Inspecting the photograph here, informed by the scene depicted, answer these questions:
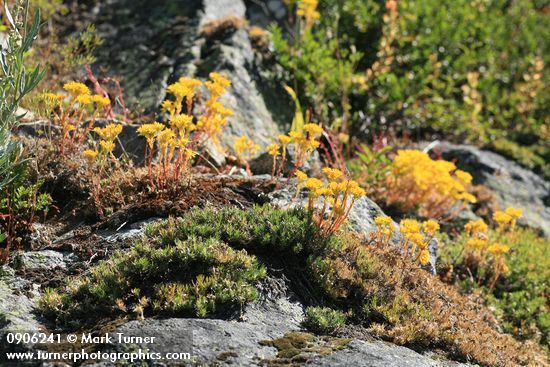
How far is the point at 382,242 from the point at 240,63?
14.7 ft

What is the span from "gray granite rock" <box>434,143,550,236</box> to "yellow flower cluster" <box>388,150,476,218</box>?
Answer: 49.5 inches

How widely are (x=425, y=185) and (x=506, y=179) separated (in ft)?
9.49

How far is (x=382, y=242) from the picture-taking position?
19.6 feet

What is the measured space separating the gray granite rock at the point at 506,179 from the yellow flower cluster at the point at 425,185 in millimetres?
1258

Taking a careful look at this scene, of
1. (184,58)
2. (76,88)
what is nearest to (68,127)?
(76,88)

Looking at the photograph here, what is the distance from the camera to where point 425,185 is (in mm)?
7605

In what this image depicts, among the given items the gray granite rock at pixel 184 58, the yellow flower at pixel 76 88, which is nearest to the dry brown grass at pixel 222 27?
the gray granite rock at pixel 184 58

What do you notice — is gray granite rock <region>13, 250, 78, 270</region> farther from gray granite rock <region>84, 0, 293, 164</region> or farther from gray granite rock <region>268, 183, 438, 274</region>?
gray granite rock <region>84, 0, 293, 164</region>

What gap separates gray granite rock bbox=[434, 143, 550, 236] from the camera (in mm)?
9439

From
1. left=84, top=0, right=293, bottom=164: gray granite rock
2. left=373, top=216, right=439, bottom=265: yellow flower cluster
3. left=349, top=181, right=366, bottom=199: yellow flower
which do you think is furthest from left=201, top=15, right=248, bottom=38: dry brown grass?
left=349, top=181, right=366, bottom=199: yellow flower

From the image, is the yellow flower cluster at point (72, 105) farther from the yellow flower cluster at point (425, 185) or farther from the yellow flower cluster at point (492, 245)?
the yellow flower cluster at point (492, 245)

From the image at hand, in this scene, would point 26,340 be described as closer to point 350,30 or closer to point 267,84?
point 267,84

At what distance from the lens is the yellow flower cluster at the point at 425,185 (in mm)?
7200

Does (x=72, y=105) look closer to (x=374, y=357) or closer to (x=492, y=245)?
(x=374, y=357)
